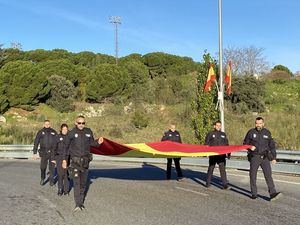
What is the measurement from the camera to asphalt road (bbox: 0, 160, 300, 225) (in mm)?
8641

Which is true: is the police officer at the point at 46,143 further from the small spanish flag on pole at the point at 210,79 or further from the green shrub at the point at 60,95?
the green shrub at the point at 60,95

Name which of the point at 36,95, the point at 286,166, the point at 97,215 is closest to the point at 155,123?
the point at 36,95

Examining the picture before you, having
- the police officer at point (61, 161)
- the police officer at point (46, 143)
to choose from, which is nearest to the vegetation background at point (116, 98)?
the police officer at point (46, 143)

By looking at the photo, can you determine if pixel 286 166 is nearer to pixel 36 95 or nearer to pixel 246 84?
pixel 246 84

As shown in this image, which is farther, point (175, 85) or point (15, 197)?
point (175, 85)

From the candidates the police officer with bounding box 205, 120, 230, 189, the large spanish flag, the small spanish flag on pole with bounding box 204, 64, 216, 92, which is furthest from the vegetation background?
the police officer with bounding box 205, 120, 230, 189

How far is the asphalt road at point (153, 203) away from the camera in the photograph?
8.64 meters

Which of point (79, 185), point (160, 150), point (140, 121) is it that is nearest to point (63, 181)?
point (79, 185)

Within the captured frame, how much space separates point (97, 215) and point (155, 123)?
131 feet

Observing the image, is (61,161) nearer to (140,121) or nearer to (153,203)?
(153,203)

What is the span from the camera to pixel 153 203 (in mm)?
10469

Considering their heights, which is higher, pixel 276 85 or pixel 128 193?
pixel 276 85

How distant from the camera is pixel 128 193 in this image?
12.2m

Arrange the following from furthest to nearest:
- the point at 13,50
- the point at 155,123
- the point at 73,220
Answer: the point at 13,50 < the point at 155,123 < the point at 73,220
